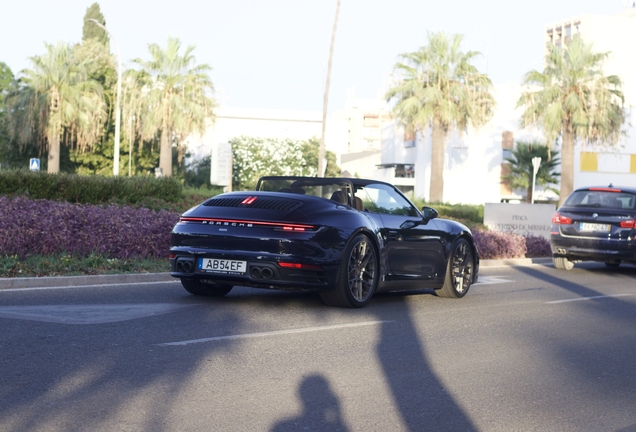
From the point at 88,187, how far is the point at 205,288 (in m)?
18.9

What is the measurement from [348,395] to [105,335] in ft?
8.62

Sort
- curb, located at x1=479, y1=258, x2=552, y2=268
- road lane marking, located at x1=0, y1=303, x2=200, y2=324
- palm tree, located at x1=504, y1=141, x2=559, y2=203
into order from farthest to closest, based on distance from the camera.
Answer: palm tree, located at x1=504, y1=141, x2=559, y2=203
curb, located at x1=479, y1=258, x2=552, y2=268
road lane marking, located at x1=0, y1=303, x2=200, y2=324

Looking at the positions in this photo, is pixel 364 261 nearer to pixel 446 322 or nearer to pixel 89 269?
pixel 446 322

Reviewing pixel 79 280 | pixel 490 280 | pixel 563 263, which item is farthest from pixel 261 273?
pixel 563 263

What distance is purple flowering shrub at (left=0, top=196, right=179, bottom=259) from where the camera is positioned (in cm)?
1345

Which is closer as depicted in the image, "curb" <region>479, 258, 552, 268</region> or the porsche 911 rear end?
the porsche 911 rear end

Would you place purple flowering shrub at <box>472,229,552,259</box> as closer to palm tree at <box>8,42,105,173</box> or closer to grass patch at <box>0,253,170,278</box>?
grass patch at <box>0,253,170,278</box>

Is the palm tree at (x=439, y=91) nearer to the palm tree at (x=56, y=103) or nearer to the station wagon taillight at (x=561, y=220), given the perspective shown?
the palm tree at (x=56, y=103)

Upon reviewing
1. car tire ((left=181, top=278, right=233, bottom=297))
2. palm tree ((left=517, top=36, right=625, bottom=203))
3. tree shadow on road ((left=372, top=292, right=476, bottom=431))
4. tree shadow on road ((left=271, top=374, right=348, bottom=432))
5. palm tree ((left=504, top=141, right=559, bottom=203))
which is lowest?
tree shadow on road ((left=372, top=292, right=476, bottom=431))

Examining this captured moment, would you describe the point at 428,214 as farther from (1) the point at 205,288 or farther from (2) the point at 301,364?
(2) the point at 301,364

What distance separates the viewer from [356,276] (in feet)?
32.6

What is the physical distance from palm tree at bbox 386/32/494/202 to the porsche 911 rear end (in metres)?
32.6

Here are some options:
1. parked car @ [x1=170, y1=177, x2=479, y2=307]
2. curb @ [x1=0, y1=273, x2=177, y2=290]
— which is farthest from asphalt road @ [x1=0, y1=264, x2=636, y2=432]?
curb @ [x1=0, y1=273, x2=177, y2=290]

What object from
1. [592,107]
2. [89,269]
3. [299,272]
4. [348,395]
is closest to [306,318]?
[299,272]
